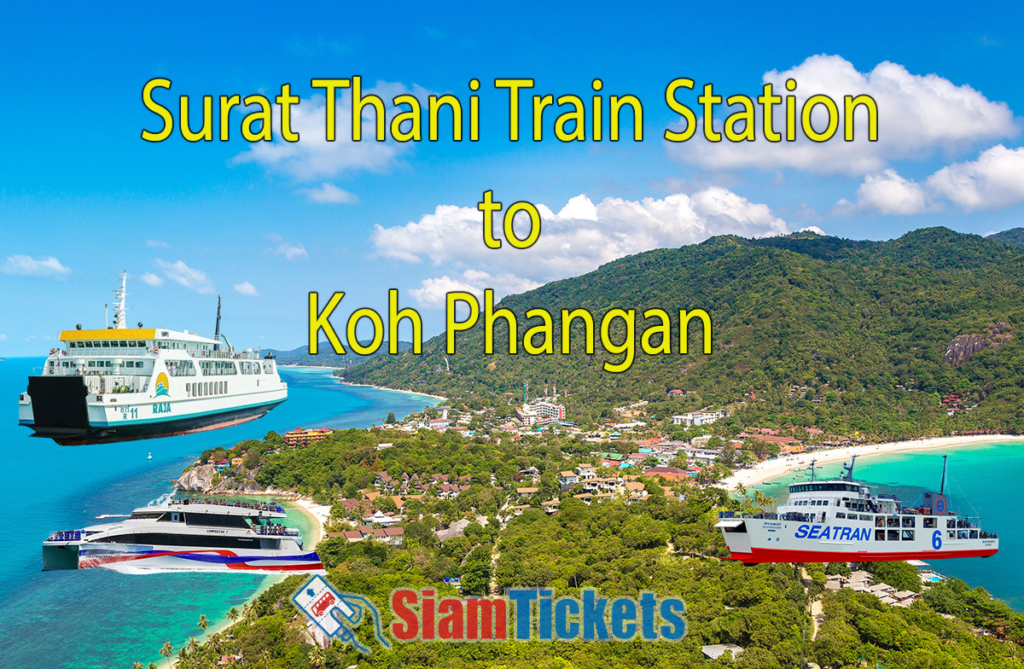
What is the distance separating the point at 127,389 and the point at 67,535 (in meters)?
4.76

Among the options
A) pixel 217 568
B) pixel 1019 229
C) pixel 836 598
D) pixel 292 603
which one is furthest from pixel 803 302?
pixel 1019 229

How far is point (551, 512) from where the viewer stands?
35.8 meters

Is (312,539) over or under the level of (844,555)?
under

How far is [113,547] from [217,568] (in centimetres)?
232

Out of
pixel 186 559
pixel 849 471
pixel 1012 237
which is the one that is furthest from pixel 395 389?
pixel 1012 237

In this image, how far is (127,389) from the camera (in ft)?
30.1

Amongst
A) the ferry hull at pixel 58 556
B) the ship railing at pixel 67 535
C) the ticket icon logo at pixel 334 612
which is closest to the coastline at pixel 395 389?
the ticket icon logo at pixel 334 612

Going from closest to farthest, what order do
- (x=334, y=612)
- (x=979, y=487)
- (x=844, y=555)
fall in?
1. (x=844, y=555)
2. (x=334, y=612)
3. (x=979, y=487)

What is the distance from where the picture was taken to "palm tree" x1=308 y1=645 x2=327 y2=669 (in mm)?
18266

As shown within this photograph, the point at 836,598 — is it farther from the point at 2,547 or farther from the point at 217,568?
the point at 2,547

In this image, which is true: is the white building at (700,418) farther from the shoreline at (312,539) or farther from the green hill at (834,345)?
the shoreline at (312,539)

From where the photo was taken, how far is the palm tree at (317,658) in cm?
1827

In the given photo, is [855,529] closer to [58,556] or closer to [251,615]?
[58,556]

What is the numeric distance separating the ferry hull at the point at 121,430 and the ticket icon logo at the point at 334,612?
31.6 feet
